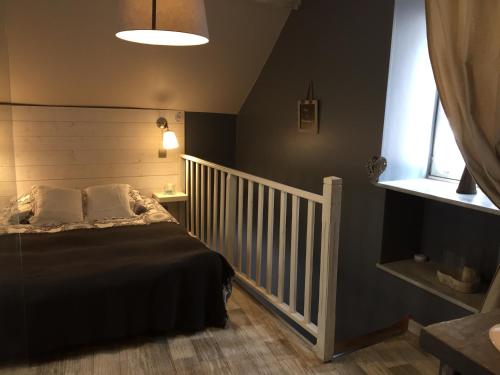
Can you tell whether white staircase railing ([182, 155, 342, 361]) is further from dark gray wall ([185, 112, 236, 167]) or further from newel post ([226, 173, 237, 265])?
dark gray wall ([185, 112, 236, 167])

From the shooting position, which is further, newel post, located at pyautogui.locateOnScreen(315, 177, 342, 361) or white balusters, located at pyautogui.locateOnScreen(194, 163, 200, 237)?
white balusters, located at pyautogui.locateOnScreen(194, 163, 200, 237)

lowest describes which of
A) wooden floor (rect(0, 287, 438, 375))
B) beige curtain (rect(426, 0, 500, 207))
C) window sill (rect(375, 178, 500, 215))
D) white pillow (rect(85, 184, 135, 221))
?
wooden floor (rect(0, 287, 438, 375))

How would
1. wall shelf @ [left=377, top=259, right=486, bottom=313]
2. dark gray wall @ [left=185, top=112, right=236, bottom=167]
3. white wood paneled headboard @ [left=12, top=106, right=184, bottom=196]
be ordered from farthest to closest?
1. dark gray wall @ [left=185, top=112, right=236, bottom=167]
2. white wood paneled headboard @ [left=12, top=106, right=184, bottom=196]
3. wall shelf @ [left=377, top=259, right=486, bottom=313]

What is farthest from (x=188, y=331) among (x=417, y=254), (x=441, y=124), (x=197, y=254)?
(x=441, y=124)

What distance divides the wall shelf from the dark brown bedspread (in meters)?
1.02

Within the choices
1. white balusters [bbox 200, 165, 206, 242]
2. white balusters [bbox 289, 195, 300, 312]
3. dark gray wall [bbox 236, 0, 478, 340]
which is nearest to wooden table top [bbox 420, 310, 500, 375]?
white balusters [bbox 289, 195, 300, 312]

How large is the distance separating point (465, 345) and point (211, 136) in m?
3.75

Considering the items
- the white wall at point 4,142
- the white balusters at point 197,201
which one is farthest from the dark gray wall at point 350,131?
the white wall at point 4,142

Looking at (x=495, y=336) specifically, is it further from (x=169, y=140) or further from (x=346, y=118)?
(x=169, y=140)

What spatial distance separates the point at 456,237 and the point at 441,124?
29.1 inches

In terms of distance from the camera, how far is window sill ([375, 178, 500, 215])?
211 centimetres

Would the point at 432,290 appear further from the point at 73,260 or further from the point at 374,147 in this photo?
the point at 73,260

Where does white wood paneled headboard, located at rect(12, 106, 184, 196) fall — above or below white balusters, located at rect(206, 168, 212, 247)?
above

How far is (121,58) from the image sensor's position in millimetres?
3543
